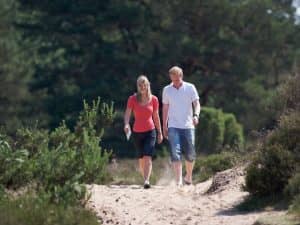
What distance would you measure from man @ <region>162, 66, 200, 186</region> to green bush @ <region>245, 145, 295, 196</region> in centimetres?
182

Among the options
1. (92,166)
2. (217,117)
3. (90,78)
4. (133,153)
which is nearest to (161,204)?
(92,166)

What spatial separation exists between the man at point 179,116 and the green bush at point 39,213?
3.24m

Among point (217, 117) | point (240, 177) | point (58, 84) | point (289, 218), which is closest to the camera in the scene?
point (289, 218)

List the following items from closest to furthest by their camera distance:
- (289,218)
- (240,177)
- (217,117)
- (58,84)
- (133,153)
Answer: (289,218)
(240,177)
(217,117)
(133,153)
(58,84)

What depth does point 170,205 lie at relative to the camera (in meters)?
12.5

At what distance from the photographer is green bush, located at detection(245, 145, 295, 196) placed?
12.6m

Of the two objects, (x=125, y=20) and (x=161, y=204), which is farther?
(x=125, y=20)

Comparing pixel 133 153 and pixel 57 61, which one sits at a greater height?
pixel 57 61

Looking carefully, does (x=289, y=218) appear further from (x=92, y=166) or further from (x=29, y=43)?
(x=29, y=43)

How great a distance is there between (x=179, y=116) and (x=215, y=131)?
16.6 m

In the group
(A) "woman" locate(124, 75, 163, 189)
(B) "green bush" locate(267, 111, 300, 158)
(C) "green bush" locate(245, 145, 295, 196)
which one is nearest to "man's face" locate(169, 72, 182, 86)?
(A) "woman" locate(124, 75, 163, 189)

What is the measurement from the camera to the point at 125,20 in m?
38.3

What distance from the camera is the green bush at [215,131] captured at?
3027cm

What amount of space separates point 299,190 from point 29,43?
2857 cm
